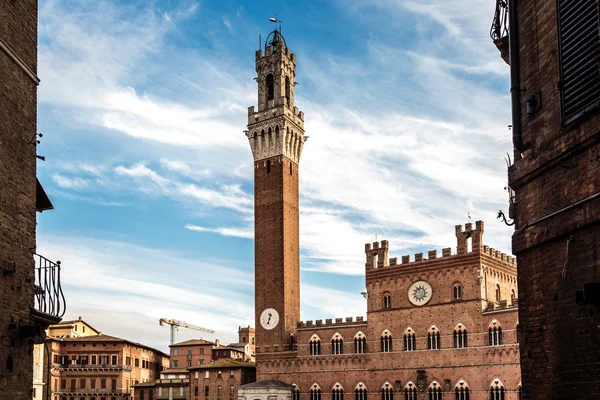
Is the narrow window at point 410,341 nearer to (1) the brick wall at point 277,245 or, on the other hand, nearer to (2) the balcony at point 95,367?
(1) the brick wall at point 277,245

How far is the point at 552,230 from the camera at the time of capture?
9.53 meters

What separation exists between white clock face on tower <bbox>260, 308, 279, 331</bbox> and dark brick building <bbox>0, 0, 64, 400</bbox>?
137 ft

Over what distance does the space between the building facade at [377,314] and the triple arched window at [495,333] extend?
6 centimetres

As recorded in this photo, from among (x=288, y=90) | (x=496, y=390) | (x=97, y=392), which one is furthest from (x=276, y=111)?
(x=97, y=392)

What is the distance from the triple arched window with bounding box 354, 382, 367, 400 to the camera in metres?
48.2

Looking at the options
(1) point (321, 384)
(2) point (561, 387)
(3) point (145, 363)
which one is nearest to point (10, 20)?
(2) point (561, 387)

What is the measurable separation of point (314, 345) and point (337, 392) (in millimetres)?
3857

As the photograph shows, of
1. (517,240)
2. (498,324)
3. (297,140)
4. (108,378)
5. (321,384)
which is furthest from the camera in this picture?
(108,378)

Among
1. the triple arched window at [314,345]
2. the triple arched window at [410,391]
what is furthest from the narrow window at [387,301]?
the triple arched window at [314,345]

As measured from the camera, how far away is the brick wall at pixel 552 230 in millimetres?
8695

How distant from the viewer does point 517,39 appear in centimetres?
1125

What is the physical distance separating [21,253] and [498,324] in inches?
1390

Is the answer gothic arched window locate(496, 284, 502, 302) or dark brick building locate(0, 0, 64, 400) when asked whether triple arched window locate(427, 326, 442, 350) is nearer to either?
gothic arched window locate(496, 284, 502, 302)

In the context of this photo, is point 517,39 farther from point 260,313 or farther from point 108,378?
point 108,378
